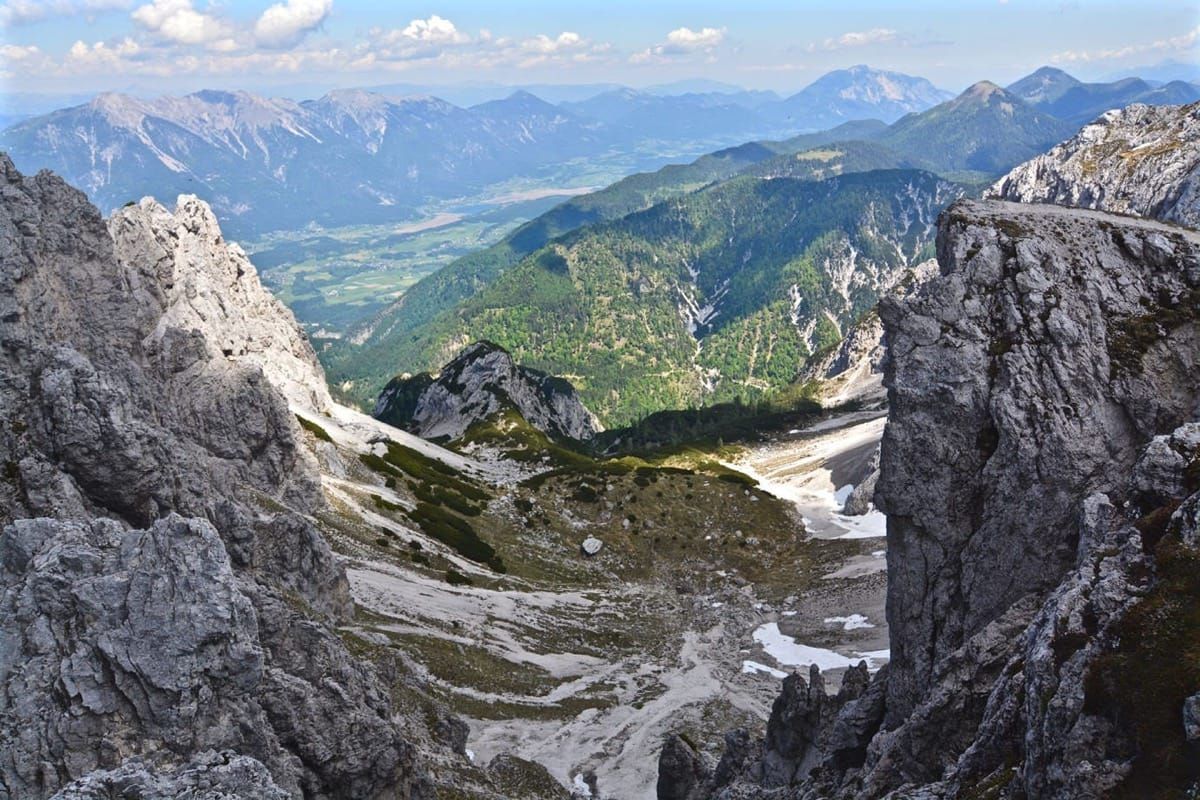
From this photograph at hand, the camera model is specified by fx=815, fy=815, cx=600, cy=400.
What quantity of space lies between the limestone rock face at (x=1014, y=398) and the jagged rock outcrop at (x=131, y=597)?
24234 mm

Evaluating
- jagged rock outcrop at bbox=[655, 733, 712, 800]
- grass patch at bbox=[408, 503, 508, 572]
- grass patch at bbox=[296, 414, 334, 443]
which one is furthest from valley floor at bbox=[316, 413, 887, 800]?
grass patch at bbox=[296, 414, 334, 443]

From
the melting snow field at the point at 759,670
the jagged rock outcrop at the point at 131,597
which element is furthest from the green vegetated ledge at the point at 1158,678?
the melting snow field at the point at 759,670

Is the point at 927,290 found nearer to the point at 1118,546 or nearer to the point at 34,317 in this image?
the point at 1118,546

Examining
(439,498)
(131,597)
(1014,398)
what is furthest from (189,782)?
(439,498)

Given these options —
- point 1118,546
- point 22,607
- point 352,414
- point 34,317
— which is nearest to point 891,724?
point 1118,546

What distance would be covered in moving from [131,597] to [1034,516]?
1296 inches

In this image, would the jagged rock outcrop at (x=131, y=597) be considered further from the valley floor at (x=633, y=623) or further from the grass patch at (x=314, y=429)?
the grass patch at (x=314, y=429)

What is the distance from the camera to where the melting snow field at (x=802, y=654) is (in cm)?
6719

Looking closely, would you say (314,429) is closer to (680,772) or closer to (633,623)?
(633,623)

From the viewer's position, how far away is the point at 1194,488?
23516 mm

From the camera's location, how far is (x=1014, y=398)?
105ft

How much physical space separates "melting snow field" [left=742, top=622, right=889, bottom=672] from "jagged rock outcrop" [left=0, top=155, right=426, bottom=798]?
126 feet

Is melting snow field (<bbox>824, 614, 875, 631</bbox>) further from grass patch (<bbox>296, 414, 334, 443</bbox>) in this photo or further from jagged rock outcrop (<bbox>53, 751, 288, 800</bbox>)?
grass patch (<bbox>296, 414, 334, 443</bbox>)

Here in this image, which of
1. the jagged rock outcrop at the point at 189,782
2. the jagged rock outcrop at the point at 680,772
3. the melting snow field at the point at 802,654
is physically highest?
the jagged rock outcrop at the point at 189,782
